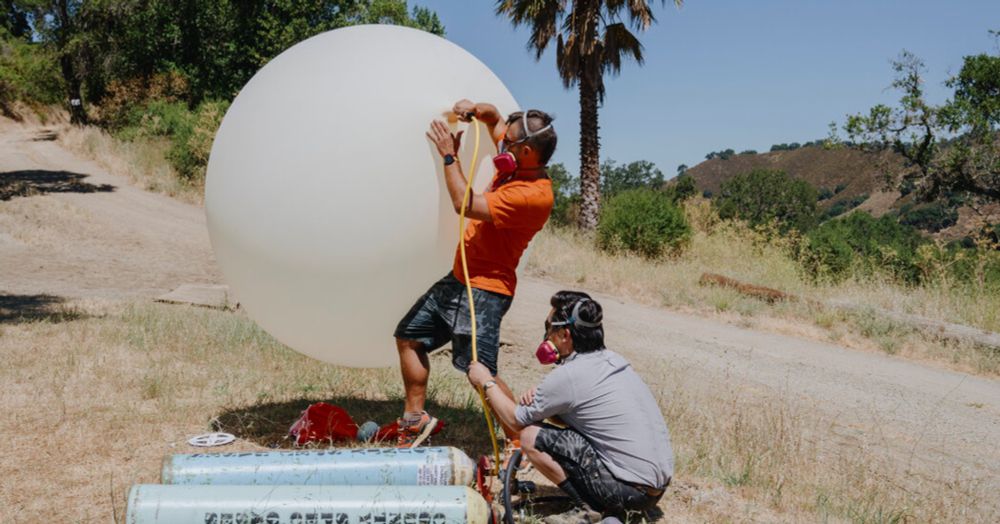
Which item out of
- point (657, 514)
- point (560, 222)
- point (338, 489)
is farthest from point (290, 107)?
point (560, 222)

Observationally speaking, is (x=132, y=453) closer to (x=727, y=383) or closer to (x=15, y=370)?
Result: (x=15, y=370)

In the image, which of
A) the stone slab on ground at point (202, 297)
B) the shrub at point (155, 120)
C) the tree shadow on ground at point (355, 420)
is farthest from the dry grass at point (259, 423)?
the shrub at point (155, 120)

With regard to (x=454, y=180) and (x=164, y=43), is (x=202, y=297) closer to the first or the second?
(x=454, y=180)

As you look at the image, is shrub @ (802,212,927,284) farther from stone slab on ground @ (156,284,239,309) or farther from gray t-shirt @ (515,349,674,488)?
gray t-shirt @ (515,349,674,488)

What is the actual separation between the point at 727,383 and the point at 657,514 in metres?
3.85

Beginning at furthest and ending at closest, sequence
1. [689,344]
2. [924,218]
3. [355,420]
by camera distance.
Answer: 1. [924,218]
2. [689,344]
3. [355,420]

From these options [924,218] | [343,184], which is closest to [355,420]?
[343,184]

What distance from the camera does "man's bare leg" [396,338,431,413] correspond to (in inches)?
163

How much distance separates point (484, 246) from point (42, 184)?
62.8 ft

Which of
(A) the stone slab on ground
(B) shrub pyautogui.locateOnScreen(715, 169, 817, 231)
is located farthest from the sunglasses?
(B) shrub pyautogui.locateOnScreen(715, 169, 817, 231)

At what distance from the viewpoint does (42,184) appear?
1909 centimetres

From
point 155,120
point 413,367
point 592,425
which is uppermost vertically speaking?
point 155,120

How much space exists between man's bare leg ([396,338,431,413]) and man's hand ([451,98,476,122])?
4.07ft

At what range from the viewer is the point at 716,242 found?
16.6 meters
